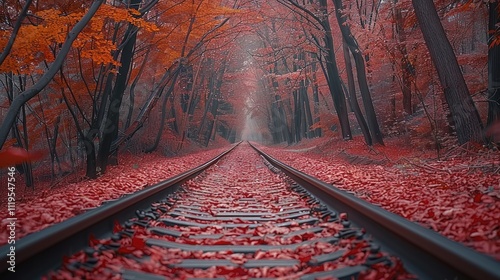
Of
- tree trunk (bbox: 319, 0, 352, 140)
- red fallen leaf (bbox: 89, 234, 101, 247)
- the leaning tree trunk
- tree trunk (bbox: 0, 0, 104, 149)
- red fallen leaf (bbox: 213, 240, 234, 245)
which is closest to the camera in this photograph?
red fallen leaf (bbox: 89, 234, 101, 247)

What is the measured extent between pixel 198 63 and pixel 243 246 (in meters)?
22.6

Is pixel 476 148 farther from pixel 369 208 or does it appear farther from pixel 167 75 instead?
pixel 167 75

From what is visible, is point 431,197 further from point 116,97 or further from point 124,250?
point 116,97

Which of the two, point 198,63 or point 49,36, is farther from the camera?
point 198,63

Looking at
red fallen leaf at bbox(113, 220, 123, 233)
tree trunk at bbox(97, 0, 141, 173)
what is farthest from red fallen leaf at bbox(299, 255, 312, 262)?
tree trunk at bbox(97, 0, 141, 173)

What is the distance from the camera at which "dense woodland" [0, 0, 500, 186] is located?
9.67 metres

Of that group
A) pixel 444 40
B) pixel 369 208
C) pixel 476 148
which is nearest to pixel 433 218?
pixel 369 208

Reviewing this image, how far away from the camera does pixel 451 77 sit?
31.1 ft

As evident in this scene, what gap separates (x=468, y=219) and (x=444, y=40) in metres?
6.87

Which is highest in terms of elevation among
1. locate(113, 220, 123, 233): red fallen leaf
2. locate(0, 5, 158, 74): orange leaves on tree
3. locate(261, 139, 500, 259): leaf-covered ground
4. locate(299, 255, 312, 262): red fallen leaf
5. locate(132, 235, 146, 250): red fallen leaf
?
locate(0, 5, 158, 74): orange leaves on tree

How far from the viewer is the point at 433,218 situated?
430 centimetres

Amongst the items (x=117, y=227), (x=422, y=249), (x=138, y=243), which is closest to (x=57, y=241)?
(x=138, y=243)

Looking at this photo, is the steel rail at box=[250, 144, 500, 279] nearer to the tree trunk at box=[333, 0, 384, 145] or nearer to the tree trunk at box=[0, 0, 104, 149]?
the tree trunk at box=[0, 0, 104, 149]

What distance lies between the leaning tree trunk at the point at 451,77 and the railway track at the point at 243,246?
5628mm
